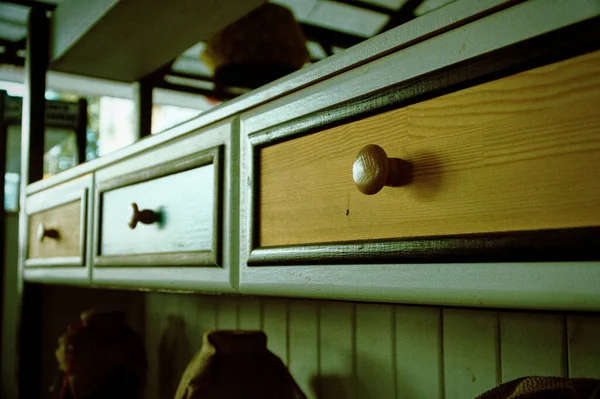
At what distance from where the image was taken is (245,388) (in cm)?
84

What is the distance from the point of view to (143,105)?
1456 mm

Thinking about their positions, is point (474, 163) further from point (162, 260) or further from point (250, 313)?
point (250, 313)

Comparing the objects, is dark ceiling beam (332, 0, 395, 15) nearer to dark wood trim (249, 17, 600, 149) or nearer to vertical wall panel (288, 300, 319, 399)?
vertical wall panel (288, 300, 319, 399)

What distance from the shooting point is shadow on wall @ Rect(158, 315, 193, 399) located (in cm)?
143

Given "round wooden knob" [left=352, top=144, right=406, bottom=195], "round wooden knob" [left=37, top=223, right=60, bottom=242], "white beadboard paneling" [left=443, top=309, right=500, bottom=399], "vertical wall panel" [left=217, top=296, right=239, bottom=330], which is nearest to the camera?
"round wooden knob" [left=352, top=144, right=406, bottom=195]

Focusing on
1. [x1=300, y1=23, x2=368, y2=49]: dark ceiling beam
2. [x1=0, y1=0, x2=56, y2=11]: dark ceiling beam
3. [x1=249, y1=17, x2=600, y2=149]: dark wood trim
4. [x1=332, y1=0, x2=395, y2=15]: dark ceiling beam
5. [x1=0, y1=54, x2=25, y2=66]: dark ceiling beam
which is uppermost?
[x1=332, y1=0, x2=395, y2=15]: dark ceiling beam

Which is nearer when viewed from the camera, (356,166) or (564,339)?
(356,166)

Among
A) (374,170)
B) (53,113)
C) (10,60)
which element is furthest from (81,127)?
(374,170)

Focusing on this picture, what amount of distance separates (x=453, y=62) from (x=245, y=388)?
1.93 ft

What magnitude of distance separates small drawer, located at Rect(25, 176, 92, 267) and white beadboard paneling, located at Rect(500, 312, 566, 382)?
0.73 meters

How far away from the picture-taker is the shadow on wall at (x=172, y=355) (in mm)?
1432

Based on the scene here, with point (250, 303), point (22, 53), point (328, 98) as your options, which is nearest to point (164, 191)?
point (328, 98)

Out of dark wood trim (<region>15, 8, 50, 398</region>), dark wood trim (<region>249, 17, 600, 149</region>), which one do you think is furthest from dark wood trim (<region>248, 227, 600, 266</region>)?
dark wood trim (<region>15, 8, 50, 398</region>)

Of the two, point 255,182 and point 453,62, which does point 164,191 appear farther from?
point 453,62
